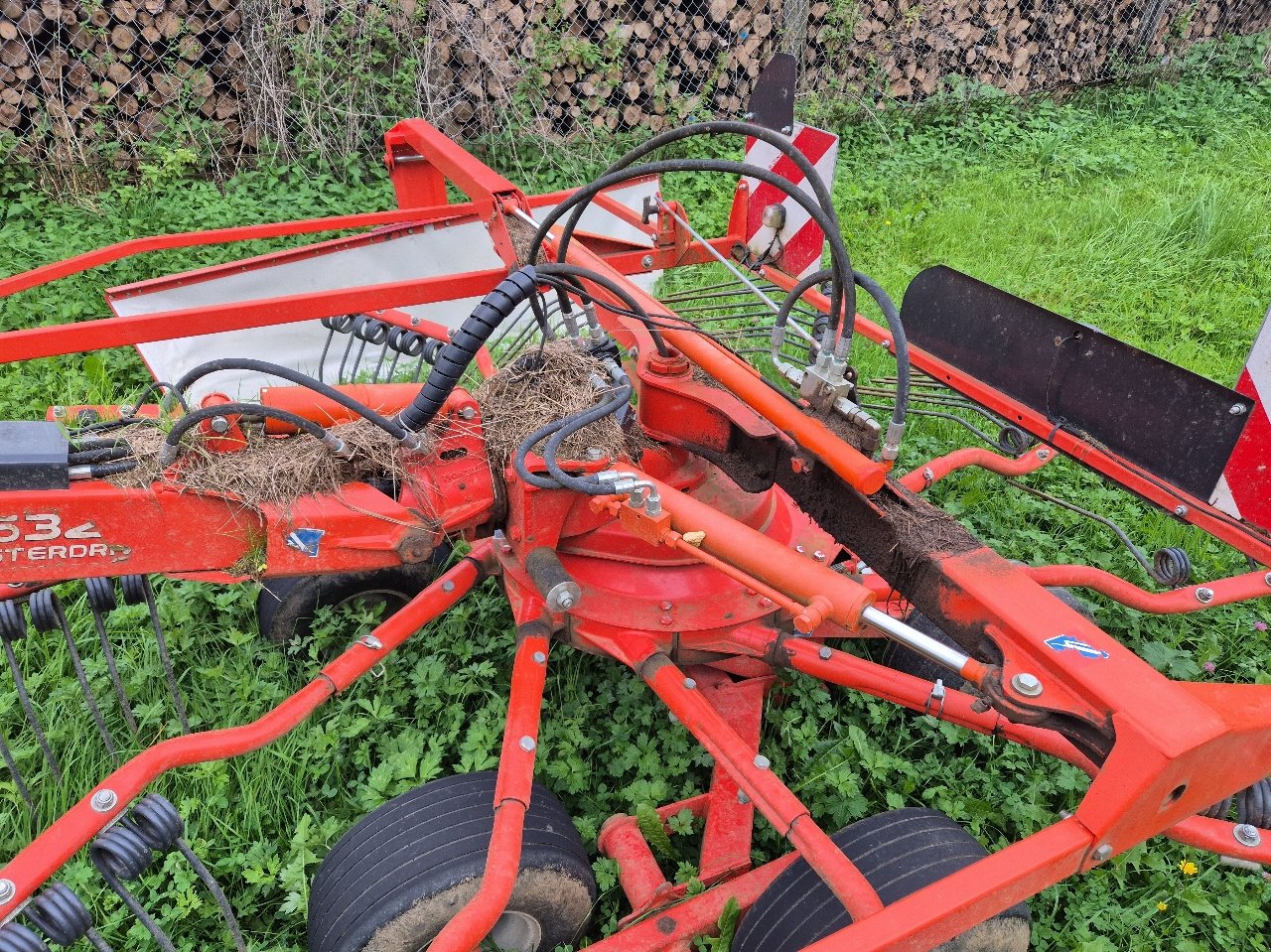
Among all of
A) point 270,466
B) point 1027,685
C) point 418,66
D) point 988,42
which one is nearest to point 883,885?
point 1027,685

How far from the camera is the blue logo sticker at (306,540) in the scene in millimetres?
2049

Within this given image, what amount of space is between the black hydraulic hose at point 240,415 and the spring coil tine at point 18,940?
Result: 90 cm

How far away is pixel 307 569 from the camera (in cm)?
213

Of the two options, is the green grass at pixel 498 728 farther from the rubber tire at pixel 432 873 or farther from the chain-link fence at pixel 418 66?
the chain-link fence at pixel 418 66

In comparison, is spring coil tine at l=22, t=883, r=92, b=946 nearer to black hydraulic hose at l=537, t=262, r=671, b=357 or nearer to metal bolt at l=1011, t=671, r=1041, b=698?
black hydraulic hose at l=537, t=262, r=671, b=357

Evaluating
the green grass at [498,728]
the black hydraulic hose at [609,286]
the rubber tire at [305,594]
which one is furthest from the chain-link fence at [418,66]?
the black hydraulic hose at [609,286]

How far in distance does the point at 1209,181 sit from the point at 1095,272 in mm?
1963

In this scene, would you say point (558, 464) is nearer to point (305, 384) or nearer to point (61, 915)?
point (305, 384)

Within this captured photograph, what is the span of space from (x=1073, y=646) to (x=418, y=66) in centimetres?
568

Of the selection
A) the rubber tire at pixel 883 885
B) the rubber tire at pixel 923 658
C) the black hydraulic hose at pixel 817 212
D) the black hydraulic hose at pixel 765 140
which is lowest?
the rubber tire at pixel 923 658

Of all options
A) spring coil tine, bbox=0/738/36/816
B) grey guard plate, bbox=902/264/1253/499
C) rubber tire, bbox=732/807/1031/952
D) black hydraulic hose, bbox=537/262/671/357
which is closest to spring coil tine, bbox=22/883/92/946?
spring coil tine, bbox=0/738/36/816

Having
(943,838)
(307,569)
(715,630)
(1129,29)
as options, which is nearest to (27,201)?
(307,569)

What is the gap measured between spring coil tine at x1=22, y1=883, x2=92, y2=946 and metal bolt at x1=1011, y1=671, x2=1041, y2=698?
169cm

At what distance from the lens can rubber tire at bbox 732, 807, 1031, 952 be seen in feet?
6.07
